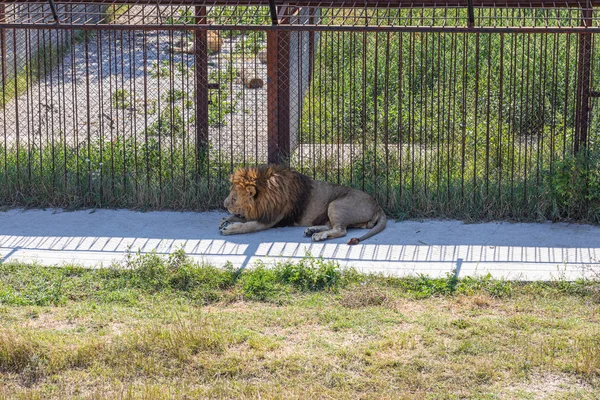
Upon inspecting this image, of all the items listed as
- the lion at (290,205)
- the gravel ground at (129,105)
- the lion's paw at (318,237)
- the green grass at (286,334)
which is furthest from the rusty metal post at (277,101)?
the green grass at (286,334)

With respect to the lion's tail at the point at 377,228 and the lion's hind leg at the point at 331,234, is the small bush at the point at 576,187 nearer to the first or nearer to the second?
the lion's tail at the point at 377,228

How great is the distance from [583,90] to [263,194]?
347cm

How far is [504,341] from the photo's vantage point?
20.7ft

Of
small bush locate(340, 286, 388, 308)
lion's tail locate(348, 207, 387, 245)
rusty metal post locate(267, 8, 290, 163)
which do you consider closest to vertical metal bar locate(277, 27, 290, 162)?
rusty metal post locate(267, 8, 290, 163)

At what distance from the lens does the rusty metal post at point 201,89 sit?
1050cm

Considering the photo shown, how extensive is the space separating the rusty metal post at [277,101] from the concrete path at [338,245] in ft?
3.53

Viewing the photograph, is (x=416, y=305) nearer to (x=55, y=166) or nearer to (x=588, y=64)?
(x=588, y=64)

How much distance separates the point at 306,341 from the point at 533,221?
157 inches

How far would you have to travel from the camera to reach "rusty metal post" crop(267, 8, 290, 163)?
10422mm

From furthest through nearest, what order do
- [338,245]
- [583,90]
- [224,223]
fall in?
[583,90], [224,223], [338,245]

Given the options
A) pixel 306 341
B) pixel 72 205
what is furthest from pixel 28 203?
pixel 306 341

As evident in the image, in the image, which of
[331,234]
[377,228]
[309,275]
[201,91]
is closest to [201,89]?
[201,91]

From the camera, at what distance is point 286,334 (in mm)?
6543

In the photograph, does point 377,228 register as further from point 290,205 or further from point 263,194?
point 263,194
